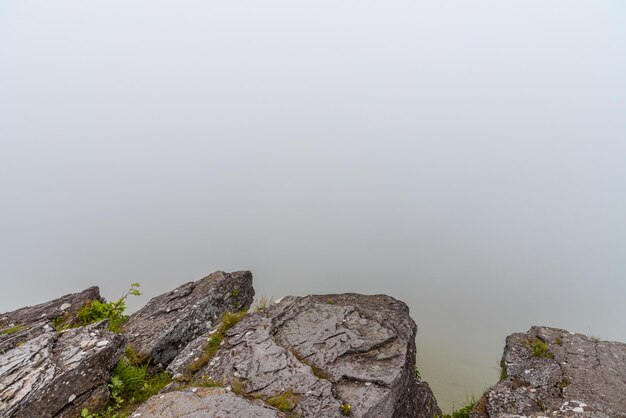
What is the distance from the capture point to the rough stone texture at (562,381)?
6.81m

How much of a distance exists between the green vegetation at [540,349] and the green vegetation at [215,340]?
649cm

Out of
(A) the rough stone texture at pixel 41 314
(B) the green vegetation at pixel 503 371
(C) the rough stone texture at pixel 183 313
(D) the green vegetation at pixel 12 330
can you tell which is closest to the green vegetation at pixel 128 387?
(C) the rough stone texture at pixel 183 313

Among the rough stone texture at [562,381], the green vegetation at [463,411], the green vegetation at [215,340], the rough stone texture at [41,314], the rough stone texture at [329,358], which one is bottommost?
the green vegetation at [463,411]

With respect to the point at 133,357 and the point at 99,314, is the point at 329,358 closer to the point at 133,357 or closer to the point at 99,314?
the point at 133,357

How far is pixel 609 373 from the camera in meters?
7.71

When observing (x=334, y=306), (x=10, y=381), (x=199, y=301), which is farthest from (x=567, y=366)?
(x=10, y=381)

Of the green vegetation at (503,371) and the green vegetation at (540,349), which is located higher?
the green vegetation at (540,349)

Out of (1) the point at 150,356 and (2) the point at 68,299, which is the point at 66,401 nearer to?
(1) the point at 150,356

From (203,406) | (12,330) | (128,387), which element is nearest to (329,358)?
(203,406)

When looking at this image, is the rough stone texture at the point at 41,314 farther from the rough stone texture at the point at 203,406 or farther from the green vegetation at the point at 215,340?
the rough stone texture at the point at 203,406

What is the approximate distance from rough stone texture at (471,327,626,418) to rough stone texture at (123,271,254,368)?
19.5ft

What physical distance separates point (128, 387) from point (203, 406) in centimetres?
196

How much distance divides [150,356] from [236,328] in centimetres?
173

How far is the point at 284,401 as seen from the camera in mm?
6129
